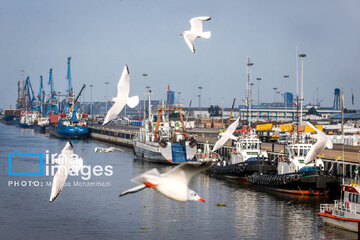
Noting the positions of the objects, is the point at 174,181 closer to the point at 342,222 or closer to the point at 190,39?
the point at 190,39

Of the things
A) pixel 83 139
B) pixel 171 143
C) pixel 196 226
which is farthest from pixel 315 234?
pixel 83 139

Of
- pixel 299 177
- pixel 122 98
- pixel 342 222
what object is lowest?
pixel 342 222

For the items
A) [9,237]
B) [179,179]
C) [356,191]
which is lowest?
[9,237]

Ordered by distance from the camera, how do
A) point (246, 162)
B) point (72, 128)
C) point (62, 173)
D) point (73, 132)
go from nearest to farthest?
point (62, 173), point (246, 162), point (73, 132), point (72, 128)

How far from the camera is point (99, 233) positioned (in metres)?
26.5

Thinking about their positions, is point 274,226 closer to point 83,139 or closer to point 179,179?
point 179,179

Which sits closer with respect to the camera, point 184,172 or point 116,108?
point 184,172

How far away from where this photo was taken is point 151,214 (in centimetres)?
3095

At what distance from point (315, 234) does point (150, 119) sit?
37.4 m

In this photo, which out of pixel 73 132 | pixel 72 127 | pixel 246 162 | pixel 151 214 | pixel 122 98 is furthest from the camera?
pixel 72 127

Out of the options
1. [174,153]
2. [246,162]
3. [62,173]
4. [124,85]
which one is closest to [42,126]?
[174,153]

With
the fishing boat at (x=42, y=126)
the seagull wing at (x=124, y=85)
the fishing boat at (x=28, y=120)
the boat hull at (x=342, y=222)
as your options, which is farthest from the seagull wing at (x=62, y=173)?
the fishing boat at (x=28, y=120)

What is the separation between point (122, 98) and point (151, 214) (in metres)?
18.6

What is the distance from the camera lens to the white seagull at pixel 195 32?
12.3 meters
